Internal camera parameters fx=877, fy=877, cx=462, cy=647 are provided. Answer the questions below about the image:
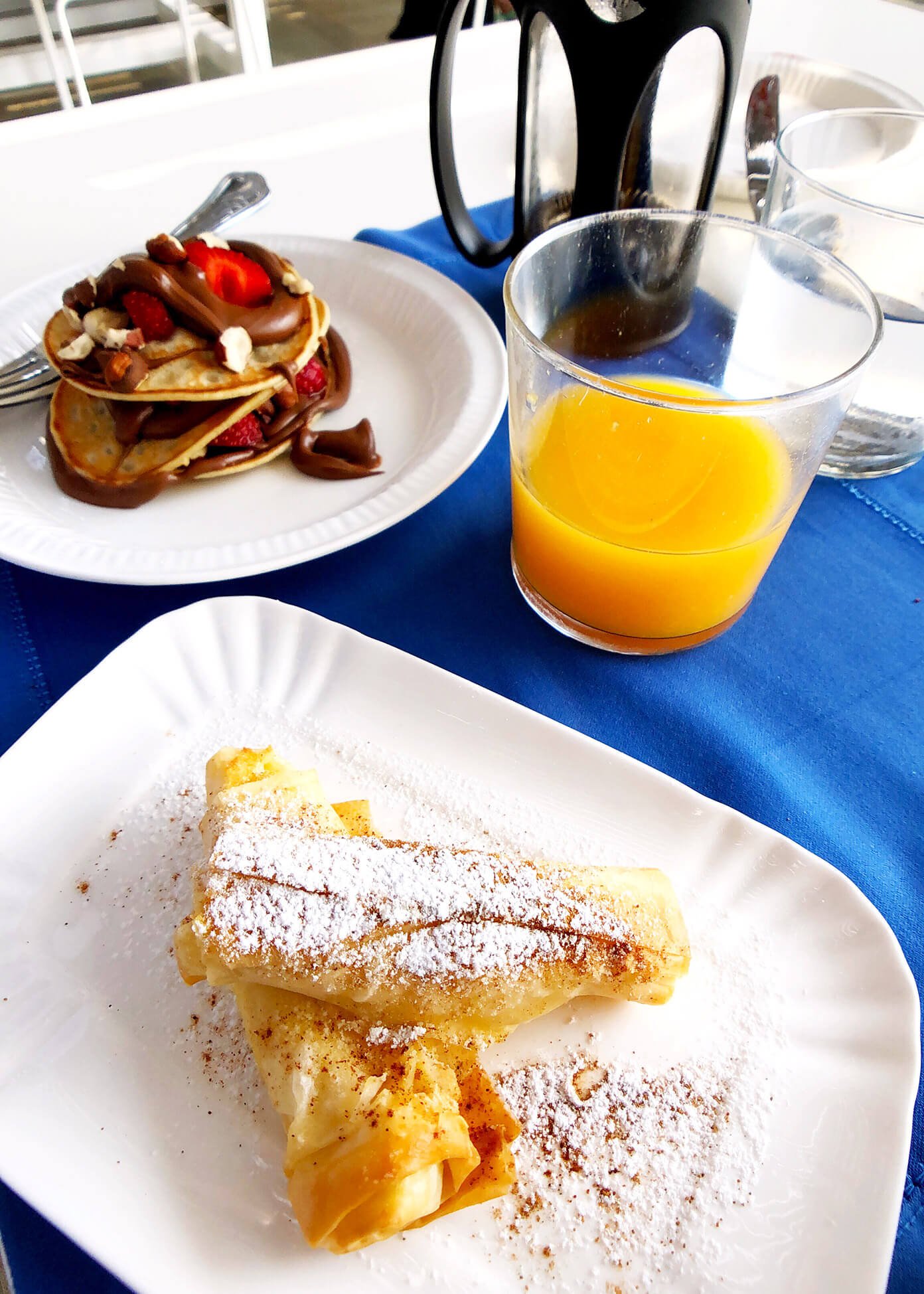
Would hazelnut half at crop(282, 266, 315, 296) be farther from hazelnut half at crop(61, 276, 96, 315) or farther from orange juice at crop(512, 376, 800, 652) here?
orange juice at crop(512, 376, 800, 652)

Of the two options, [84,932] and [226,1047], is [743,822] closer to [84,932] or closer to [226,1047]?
[226,1047]

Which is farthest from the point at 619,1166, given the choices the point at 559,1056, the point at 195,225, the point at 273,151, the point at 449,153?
the point at 273,151

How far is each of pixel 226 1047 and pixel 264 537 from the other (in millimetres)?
565

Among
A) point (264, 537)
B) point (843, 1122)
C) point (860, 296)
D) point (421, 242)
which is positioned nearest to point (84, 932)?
point (264, 537)

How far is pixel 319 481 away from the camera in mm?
1163

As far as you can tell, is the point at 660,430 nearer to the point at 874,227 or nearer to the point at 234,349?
the point at 874,227

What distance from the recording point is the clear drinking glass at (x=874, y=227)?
106 cm

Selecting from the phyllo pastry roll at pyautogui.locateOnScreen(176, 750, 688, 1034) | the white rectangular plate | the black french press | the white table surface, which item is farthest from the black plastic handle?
the phyllo pastry roll at pyautogui.locateOnScreen(176, 750, 688, 1034)

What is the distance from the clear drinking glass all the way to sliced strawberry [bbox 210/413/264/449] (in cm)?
74

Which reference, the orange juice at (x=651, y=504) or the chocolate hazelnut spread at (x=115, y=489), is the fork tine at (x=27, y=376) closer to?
the chocolate hazelnut spread at (x=115, y=489)

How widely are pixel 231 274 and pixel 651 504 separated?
697 mm

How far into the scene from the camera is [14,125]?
1.69m

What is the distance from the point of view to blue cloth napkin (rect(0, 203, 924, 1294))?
2.98ft

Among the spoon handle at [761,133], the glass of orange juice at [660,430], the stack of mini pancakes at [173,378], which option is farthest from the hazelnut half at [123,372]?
the spoon handle at [761,133]
